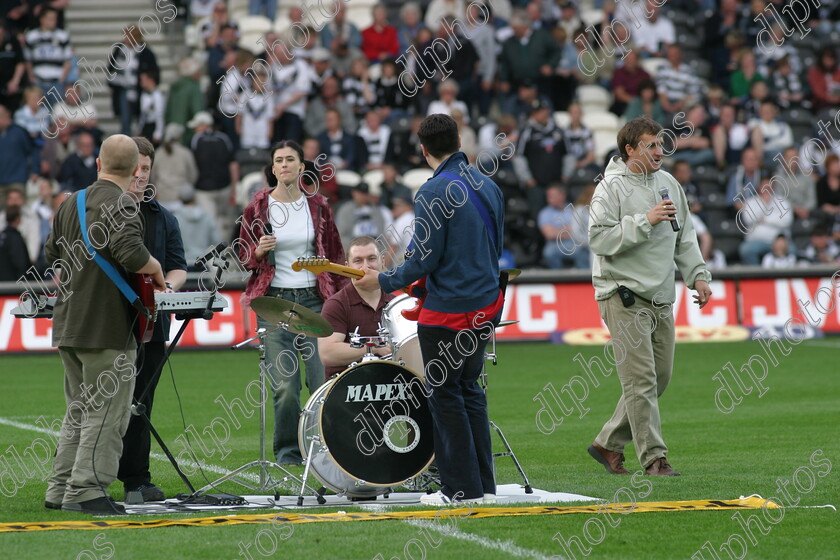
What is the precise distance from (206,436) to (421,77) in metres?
12.6

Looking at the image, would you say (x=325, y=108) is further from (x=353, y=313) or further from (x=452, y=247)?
(x=452, y=247)

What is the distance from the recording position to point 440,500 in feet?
25.3

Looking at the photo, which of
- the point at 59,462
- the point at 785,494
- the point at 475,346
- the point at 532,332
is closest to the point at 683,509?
the point at 785,494

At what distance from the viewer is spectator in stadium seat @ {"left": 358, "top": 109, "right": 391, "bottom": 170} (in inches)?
878

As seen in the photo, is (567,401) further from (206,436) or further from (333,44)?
(333,44)

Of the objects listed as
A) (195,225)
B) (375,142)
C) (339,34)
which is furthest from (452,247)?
(339,34)

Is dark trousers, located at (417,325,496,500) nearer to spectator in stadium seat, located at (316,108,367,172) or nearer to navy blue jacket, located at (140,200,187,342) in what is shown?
navy blue jacket, located at (140,200,187,342)

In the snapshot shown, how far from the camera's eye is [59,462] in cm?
784

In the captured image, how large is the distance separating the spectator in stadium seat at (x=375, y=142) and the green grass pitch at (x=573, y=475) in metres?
5.98

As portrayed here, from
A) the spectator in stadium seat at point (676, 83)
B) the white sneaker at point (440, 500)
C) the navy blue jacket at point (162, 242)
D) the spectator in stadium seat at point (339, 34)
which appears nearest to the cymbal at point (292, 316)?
the navy blue jacket at point (162, 242)

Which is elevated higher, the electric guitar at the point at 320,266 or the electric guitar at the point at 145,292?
the electric guitar at the point at 320,266

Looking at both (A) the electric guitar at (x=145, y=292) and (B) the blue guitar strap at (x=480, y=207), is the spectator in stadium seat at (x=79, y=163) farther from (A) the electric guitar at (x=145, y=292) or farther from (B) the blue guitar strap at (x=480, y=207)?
(B) the blue guitar strap at (x=480, y=207)

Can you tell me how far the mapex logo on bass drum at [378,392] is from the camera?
800 centimetres

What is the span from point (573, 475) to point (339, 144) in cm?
1346
